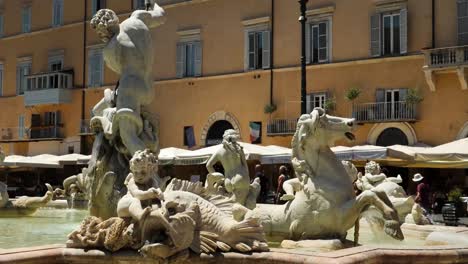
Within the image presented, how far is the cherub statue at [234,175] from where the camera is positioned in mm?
8648

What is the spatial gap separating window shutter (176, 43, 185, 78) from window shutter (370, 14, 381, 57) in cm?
1027

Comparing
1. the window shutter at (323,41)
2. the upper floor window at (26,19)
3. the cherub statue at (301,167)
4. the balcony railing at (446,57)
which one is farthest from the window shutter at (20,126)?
the cherub statue at (301,167)

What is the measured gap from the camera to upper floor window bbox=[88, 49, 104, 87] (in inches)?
1463

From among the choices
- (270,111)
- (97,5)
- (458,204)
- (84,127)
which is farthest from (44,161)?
(458,204)

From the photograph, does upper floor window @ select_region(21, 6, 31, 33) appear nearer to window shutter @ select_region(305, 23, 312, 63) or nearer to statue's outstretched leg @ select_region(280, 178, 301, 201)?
window shutter @ select_region(305, 23, 312, 63)

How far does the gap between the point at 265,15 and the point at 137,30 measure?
23.4 metres

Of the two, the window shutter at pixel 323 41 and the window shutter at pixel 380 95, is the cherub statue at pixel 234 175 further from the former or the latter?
the window shutter at pixel 323 41

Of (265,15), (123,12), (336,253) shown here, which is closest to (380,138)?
(265,15)

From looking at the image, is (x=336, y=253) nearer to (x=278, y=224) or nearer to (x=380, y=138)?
(x=278, y=224)

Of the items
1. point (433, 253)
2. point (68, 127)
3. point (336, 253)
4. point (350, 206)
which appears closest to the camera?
point (336, 253)

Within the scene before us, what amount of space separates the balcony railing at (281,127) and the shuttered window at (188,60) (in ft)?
17.7

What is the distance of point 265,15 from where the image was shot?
30.4 metres

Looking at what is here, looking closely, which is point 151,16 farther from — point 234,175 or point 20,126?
point 20,126

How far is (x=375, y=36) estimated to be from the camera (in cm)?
2719
